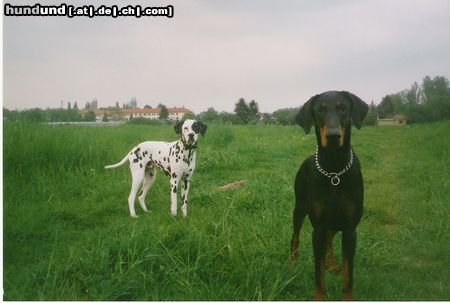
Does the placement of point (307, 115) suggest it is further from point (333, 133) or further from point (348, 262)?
point (348, 262)

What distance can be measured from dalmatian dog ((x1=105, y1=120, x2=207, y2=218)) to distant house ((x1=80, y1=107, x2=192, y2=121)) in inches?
9.3

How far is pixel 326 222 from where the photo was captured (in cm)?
350

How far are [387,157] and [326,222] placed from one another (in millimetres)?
6998

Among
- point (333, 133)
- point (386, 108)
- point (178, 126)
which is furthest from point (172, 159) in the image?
point (333, 133)

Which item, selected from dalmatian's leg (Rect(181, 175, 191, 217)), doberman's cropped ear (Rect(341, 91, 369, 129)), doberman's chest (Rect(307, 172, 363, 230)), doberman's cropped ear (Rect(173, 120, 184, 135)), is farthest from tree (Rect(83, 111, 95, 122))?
doberman's cropped ear (Rect(341, 91, 369, 129))

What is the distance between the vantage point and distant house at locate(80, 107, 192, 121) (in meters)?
6.02

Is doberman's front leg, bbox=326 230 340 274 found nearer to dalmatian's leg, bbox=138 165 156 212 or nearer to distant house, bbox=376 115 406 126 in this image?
distant house, bbox=376 115 406 126

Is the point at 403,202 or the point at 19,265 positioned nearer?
the point at 19,265

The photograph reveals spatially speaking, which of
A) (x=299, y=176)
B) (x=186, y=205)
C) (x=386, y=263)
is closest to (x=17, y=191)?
(x=186, y=205)

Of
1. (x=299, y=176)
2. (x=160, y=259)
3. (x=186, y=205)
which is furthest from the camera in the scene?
(x=186, y=205)

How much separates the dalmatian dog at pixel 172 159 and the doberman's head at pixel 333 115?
8.33 feet

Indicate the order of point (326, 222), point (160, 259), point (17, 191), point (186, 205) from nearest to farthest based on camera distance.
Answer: point (326, 222)
point (160, 259)
point (17, 191)
point (186, 205)

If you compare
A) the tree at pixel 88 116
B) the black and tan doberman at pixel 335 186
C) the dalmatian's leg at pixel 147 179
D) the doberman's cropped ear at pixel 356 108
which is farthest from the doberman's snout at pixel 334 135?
the tree at pixel 88 116

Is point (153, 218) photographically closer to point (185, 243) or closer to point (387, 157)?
point (185, 243)
